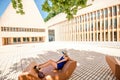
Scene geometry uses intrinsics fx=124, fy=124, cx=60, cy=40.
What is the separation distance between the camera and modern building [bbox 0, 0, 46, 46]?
31.8 metres

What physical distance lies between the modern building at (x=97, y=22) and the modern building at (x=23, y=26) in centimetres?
803

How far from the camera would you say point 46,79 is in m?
3.93

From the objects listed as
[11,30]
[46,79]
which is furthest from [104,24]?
[46,79]

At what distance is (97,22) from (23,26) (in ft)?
65.1

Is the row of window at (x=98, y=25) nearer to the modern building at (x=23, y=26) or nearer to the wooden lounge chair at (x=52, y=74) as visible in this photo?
the modern building at (x=23, y=26)

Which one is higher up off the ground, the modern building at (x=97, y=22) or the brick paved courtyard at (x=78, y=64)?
the modern building at (x=97, y=22)

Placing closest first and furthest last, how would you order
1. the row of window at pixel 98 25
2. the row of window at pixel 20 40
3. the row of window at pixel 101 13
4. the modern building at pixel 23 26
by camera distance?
the row of window at pixel 101 13, the row of window at pixel 98 25, the modern building at pixel 23 26, the row of window at pixel 20 40

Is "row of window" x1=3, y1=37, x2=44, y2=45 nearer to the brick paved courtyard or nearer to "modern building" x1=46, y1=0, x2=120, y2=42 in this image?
"modern building" x1=46, y1=0, x2=120, y2=42

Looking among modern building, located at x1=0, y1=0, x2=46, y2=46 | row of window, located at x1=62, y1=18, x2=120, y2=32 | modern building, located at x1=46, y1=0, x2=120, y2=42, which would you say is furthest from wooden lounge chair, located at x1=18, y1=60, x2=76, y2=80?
modern building, located at x1=0, y1=0, x2=46, y2=46

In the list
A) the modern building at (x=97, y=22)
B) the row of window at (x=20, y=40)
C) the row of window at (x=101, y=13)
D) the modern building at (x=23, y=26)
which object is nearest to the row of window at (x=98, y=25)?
the modern building at (x=97, y=22)

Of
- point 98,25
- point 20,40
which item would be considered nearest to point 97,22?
point 98,25

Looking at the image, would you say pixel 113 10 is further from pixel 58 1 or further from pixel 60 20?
pixel 58 1

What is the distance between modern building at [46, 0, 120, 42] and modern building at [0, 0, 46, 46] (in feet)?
26.4

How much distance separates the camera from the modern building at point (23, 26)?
3177cm
